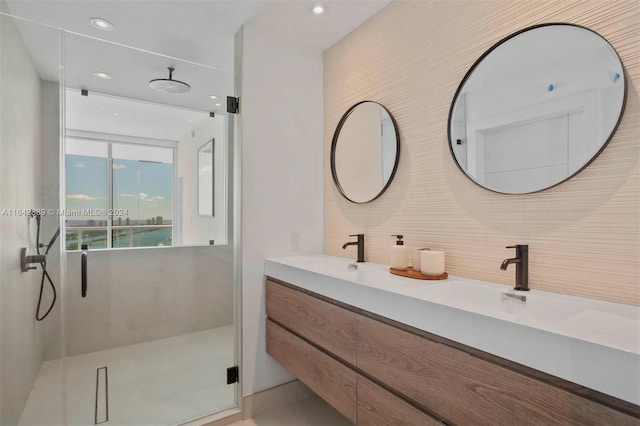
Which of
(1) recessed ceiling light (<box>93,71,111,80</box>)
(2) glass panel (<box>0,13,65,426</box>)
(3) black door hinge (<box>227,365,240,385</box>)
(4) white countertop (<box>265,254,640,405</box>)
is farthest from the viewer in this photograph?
(3) black door hinge (<box>227,365,240,385</box>)

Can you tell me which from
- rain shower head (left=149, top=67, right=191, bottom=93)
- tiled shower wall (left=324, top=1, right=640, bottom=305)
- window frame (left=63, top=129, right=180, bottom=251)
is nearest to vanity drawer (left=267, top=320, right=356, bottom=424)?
tiled shower wall (left=324, top=1, right=640, bottom=305)

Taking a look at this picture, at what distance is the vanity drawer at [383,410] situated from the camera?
1143mm

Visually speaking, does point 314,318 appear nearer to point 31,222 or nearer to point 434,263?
point 434,263

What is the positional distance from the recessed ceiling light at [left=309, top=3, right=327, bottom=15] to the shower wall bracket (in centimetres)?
199

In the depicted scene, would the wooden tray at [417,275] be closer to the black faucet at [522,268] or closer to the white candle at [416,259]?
the white candle at [416,259]

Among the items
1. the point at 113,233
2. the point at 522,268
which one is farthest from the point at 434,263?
the point at 113,233

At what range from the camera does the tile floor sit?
1680 millimetres

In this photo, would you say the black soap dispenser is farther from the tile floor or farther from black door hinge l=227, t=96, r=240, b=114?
black door hinge l=227, t=96, r=240, b=114

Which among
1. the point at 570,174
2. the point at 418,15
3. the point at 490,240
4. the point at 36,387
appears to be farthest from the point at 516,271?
the point at 36,387

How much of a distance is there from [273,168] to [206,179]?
0.45 metres

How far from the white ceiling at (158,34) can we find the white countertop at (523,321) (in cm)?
154

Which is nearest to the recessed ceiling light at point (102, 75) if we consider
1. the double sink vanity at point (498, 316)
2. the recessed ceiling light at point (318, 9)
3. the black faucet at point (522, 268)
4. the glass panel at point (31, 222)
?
the glass panel at point (31, 222)

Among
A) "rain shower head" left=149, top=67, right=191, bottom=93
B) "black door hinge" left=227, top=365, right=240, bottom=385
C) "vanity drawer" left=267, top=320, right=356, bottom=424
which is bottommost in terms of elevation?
"black door hinge" left=227, top=365, right=240, bottom=385

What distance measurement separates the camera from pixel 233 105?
209cm
